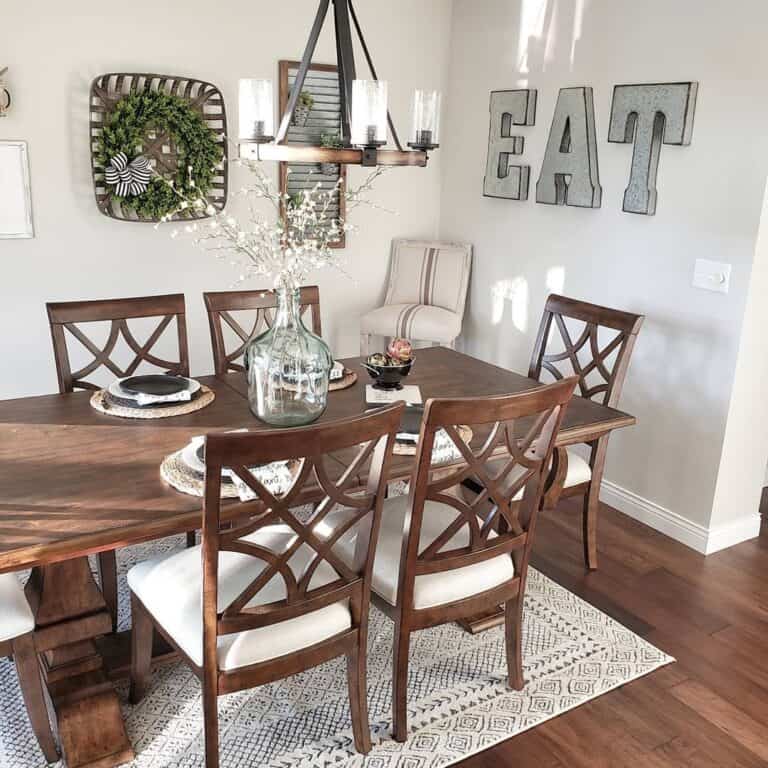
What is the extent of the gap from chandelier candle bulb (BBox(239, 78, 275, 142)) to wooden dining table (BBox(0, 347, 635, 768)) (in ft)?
2.74

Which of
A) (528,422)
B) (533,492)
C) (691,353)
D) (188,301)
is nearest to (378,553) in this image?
(533,492)

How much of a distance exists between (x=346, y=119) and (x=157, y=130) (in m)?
1.78

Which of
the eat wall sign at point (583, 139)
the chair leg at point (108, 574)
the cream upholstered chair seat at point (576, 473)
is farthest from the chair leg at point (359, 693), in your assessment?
the eat wall sign at point (583, 139)

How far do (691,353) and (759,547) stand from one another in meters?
0.89

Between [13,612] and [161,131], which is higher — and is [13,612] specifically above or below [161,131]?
below

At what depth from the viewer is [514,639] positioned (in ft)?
7.91

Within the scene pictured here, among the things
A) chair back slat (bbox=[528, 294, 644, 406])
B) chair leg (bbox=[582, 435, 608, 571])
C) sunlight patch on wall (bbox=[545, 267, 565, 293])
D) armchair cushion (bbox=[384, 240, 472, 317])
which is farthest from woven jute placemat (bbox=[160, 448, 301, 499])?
armchair cushion (bbox=[384, 240, 472, 317])

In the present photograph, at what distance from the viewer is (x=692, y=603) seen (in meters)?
3.03

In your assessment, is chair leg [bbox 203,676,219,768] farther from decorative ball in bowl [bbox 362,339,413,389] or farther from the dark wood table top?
decorative ball in bowl [bbox 362,339,413,389]

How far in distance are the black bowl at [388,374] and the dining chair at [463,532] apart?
42cm

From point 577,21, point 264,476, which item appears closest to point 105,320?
point 264,476

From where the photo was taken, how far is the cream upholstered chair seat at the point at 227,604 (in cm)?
190

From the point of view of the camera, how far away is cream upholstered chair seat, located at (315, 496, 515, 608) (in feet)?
7.10

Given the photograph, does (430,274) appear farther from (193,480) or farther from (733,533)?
(193,480)
